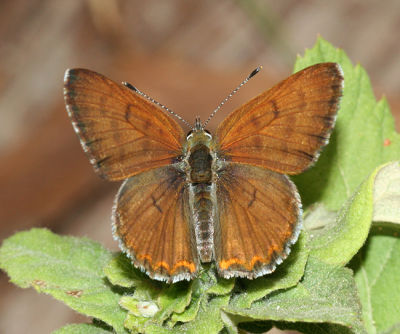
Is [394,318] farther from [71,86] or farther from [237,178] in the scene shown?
[71,86]

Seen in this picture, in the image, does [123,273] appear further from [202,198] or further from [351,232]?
[351,232]

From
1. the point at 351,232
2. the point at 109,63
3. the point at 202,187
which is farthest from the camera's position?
the point at 109,63

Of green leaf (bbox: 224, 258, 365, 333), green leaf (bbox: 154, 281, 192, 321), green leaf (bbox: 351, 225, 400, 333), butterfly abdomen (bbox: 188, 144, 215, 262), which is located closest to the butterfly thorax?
butterfly abdomen (bbox: 188, 144, 215, 262)

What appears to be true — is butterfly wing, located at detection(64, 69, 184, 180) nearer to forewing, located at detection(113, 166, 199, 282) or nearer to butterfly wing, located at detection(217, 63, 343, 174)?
forewing, located at detection(113, 166, 199, 282)

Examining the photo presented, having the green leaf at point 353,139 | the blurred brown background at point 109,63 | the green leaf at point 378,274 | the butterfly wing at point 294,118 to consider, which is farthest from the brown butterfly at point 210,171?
the blurred brown background at point 109,63

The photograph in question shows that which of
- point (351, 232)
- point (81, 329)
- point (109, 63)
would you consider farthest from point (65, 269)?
point (109, 63)

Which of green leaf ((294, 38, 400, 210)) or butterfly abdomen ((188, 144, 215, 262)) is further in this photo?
green leaf ((294, 38, 400, 210))
